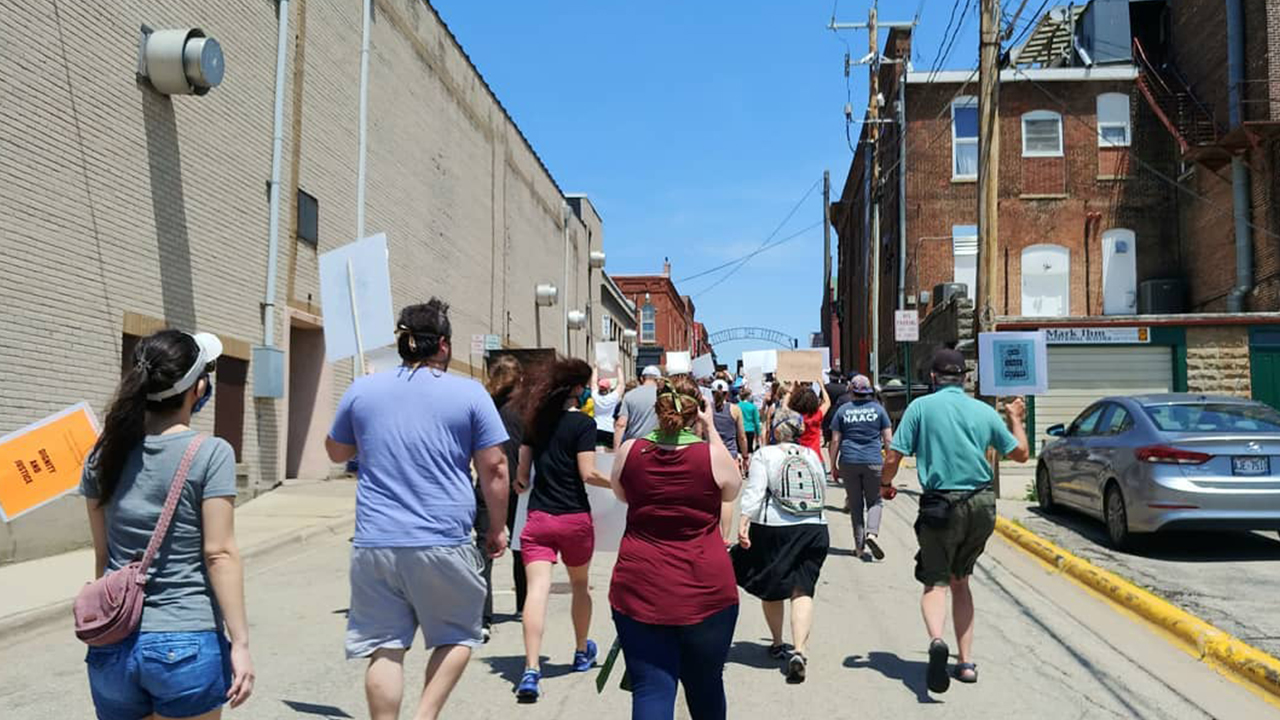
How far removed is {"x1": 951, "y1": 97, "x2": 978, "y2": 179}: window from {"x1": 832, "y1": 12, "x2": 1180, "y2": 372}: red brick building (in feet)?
0.09

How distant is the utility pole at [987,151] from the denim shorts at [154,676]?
1357 cm

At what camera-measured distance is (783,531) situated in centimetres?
631

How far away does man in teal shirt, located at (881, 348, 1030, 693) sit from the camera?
587 cm

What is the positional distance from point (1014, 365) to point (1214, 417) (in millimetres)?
3650

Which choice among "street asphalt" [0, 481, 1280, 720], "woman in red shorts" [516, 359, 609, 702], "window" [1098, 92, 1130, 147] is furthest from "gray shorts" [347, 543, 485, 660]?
"window" [1098, 92, 1130, 147]

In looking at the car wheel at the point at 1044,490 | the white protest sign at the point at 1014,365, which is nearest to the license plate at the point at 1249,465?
the car wheel at the point at 1044,490

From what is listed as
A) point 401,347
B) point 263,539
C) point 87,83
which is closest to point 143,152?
point 87,83

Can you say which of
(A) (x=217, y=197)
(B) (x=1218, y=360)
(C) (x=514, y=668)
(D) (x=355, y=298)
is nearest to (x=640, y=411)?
(C) (x=514, y=668)

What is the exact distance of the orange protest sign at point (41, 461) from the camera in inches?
169

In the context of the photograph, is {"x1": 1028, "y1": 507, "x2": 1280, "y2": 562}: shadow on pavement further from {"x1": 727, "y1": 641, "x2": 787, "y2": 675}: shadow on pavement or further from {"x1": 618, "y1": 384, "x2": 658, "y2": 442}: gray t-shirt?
{"x1": 618, "y1": 384, "x2": 658, "y2": 442}: gray t-shirt

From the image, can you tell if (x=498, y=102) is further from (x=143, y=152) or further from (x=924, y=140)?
(x=143, y=152)

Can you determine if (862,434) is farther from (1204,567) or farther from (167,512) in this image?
(167,512)

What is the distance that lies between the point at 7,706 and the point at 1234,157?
85.9 ft

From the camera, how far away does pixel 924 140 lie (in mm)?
29516
